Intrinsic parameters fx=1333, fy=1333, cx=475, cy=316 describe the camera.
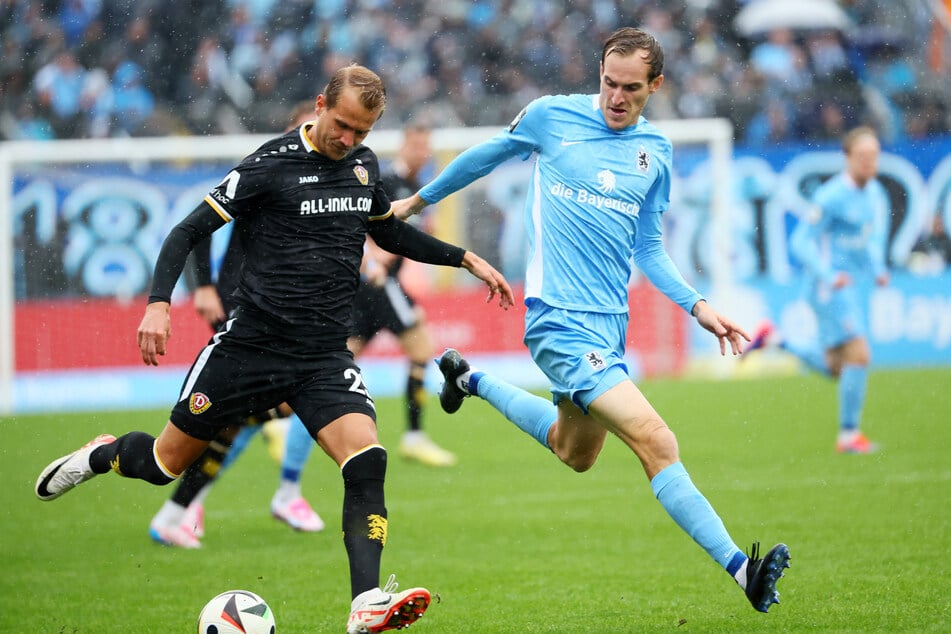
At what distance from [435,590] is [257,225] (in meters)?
2.10

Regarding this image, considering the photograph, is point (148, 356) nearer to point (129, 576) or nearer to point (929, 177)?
point (129, 576)

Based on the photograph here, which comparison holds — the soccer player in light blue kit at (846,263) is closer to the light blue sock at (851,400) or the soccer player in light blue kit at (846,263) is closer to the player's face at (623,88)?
the light blue sock at (851,400)

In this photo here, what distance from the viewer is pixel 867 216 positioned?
462 inches

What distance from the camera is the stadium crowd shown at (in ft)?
61.6

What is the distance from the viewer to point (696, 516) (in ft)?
17.7

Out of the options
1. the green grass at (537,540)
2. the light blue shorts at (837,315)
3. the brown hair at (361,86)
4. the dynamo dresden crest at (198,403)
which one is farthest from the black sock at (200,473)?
the light blue shorts at (837,315)

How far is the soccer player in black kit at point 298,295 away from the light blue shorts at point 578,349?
0.84 metres

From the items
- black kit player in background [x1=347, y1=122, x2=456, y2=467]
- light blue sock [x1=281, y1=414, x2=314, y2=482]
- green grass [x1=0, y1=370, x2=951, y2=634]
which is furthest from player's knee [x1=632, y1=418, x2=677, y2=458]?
black kit player in background [x1=347, y1=122, x2=456, y2=467]

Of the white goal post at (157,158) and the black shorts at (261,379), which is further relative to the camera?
the white goal post at (157,158)

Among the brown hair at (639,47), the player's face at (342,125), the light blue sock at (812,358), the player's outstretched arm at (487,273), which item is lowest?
the light blue sock at (812,358)

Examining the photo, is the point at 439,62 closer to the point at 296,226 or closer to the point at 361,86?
the point at 296,226

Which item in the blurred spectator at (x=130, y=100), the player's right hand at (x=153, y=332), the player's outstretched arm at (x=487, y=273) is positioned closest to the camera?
the player's right hand at (x=153, y=332)

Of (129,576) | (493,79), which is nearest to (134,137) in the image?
(493,79)

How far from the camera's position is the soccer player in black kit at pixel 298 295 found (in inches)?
216
